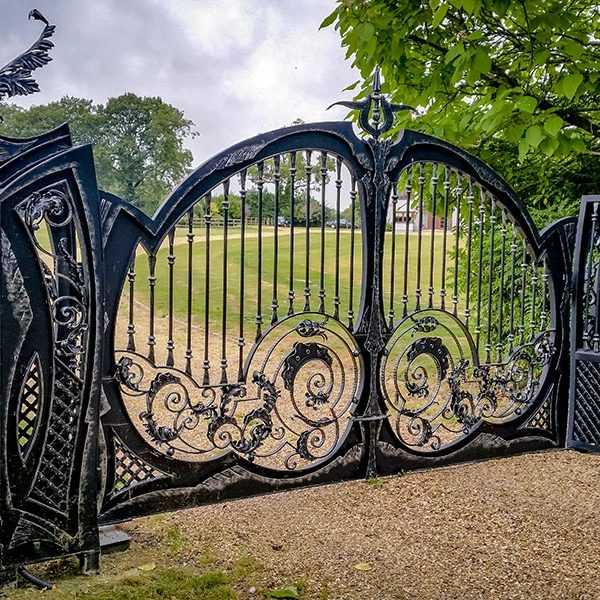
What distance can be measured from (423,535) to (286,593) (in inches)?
38.5

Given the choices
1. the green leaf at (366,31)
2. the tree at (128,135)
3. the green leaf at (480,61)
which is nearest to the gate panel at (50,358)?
the tree at (128,135)

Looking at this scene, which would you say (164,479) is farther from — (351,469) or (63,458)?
(351,469)

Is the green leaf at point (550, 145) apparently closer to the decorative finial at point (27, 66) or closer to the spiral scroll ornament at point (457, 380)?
the spiral scroll ornament at point (457, 380)

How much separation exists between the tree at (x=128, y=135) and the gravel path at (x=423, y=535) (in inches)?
71.1

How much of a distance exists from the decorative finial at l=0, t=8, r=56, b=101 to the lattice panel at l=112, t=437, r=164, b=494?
147 centimetres

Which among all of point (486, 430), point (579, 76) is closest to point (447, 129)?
point (579, 76)

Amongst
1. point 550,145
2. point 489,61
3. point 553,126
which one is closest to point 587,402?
point 550,145

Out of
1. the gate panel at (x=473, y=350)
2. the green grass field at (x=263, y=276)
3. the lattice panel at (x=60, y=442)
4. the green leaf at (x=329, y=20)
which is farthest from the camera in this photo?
the green grass field at (x=263, y=276)

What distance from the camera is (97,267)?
2824 millimetres

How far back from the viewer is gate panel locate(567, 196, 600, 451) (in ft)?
13.6

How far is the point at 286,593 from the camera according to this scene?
112 inches

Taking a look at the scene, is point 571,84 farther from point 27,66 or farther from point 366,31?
point 27,66

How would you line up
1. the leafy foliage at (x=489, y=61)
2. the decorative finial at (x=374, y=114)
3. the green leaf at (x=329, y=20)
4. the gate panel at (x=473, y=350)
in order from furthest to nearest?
the green leaf at (x=329, y=20) < the leafy foliage at (x=489, y=61) < the gate panel at (x=473, y=350) < the decorative finial at (x=374, y=114)

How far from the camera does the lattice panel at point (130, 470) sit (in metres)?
3.01
